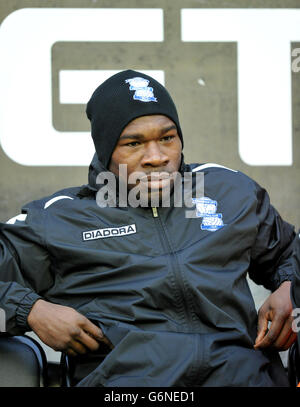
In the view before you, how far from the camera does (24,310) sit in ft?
6.10

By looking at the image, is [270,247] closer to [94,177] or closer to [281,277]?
[281,277]

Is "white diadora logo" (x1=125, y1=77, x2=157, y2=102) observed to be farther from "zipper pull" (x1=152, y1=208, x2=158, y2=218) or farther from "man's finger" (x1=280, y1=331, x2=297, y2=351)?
"man's finger" (x1=280, y1=331, x2=297, y2=351)

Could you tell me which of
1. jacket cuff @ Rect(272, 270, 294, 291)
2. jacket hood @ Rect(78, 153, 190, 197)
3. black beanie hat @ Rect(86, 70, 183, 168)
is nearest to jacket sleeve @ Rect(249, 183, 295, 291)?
jacket cuff @ Rect(272, 270, 294, 291)

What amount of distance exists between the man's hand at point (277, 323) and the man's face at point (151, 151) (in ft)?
1.48

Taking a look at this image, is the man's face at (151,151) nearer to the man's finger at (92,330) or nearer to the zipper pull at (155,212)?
the zipper pull at (155,212)

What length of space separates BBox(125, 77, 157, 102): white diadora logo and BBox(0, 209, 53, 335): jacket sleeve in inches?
18.2

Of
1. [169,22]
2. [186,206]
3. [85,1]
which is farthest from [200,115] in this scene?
[186,206]

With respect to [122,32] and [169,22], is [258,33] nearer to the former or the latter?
[169,22]

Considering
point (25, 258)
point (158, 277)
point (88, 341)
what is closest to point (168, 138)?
point (158, 277)

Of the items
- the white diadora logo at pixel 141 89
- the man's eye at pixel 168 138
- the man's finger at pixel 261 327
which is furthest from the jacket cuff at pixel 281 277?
the white diadora logo at pixel 141 89

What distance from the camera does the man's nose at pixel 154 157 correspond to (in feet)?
6.58

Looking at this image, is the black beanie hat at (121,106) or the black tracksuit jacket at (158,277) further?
the black beanie hat at (121,106)

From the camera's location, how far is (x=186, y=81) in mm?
3027

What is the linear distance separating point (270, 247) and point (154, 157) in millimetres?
445
